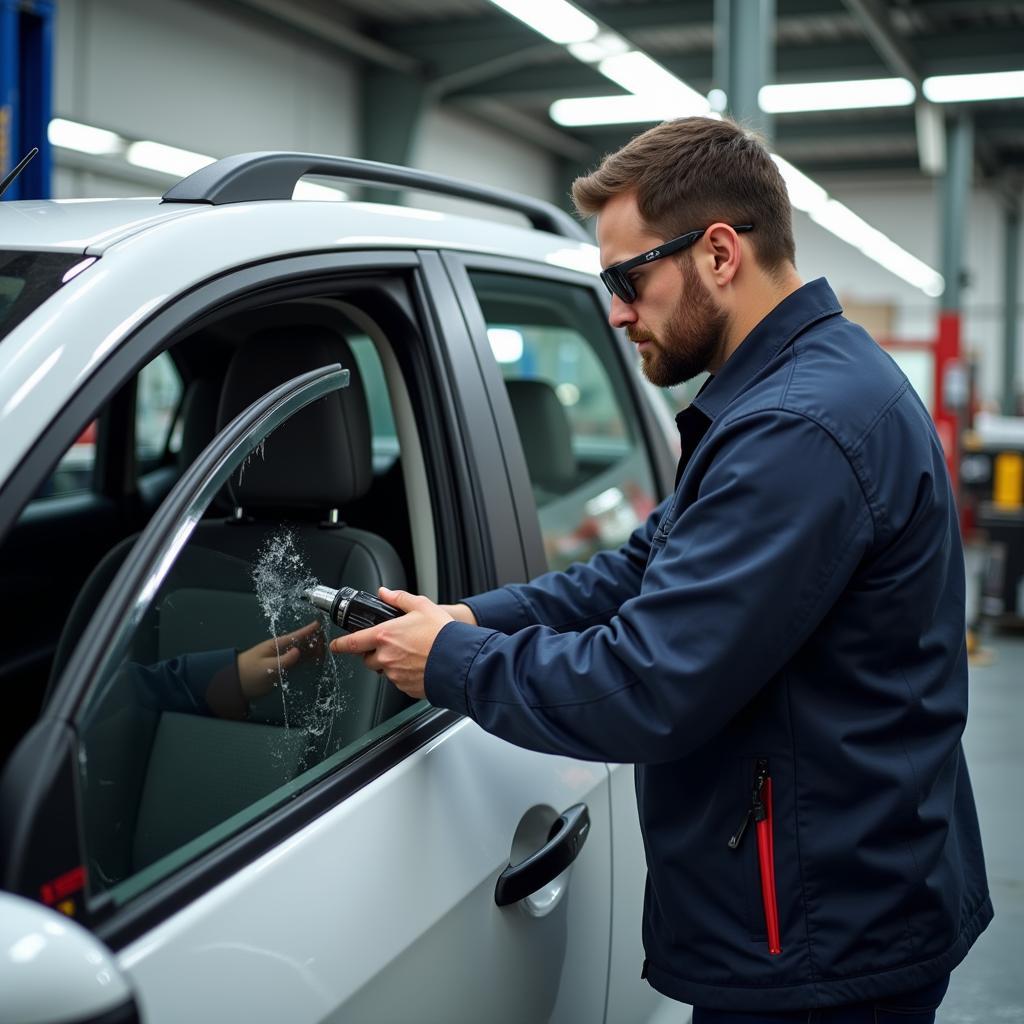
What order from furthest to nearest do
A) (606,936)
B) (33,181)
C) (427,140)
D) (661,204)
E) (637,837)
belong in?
(427,140), (33,181), (637,837), (606,936), (661,204)

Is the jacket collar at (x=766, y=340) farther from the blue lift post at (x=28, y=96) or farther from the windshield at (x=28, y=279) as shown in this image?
the blue lift post at (x=28, y=96)

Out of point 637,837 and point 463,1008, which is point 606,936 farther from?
point 463,1008

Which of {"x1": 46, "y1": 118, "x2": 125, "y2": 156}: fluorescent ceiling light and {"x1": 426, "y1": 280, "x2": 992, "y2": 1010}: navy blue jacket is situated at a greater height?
{"x1": 46, "y1": 118, "x2": 125, "y2": 156}: fluorescent ceiling light

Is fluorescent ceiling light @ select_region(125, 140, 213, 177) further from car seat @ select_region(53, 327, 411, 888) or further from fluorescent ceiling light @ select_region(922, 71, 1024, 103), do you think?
car seat @ select_region(53, 327, 411, 888)

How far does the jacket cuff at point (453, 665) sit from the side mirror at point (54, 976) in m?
0.53

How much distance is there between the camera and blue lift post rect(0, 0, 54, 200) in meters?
3.18

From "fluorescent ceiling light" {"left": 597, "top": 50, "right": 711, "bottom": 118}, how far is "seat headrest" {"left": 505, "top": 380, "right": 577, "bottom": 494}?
27.0 feet

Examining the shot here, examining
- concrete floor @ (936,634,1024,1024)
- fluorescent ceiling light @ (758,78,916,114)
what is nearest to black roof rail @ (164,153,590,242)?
concrete floor @ (936,634,1024,1024)

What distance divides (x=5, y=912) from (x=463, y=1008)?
2.11 feet

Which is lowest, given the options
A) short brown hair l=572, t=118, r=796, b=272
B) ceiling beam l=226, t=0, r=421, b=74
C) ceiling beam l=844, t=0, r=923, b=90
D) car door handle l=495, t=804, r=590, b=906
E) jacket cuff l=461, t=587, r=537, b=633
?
car door handle l=495, t=804, r=590, b=906

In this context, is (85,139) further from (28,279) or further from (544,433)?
(28,279)

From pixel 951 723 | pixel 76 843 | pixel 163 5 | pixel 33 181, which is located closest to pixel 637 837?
pixel 951 723

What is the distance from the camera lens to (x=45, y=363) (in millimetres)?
1051

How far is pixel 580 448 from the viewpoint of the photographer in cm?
285
